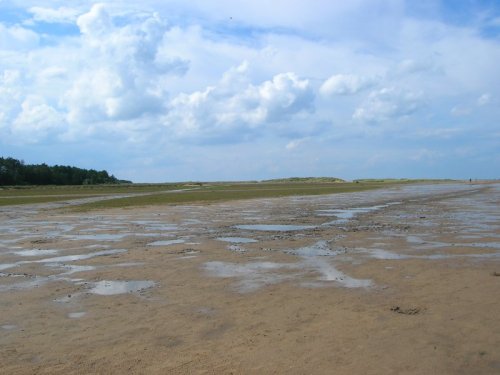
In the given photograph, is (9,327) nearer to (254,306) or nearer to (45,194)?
(254,306)

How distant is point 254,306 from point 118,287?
3.55m

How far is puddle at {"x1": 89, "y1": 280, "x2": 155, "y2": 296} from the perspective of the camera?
33.8ft

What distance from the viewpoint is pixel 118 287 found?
10734 mm

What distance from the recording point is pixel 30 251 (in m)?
16.3

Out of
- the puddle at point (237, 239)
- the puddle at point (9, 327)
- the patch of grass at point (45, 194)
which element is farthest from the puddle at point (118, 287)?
the patch of grass at point (45, 194)

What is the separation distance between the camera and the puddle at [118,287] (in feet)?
33.8

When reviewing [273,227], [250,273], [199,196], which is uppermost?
[199,196]

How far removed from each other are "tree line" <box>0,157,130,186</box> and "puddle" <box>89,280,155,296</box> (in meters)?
126

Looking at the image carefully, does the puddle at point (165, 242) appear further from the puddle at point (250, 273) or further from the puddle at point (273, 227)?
the puddle at point (273, 227)

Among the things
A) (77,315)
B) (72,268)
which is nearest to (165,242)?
(72,268)

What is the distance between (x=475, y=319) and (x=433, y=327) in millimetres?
848

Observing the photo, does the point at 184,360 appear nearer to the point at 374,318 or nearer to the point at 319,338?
the point at 319,338

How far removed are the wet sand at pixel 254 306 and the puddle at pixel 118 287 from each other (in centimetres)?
5

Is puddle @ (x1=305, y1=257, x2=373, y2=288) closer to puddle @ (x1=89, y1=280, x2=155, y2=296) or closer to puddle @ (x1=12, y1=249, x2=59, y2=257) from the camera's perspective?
puddle @ (x1=89, y1=280, x2=155, y2=296)
